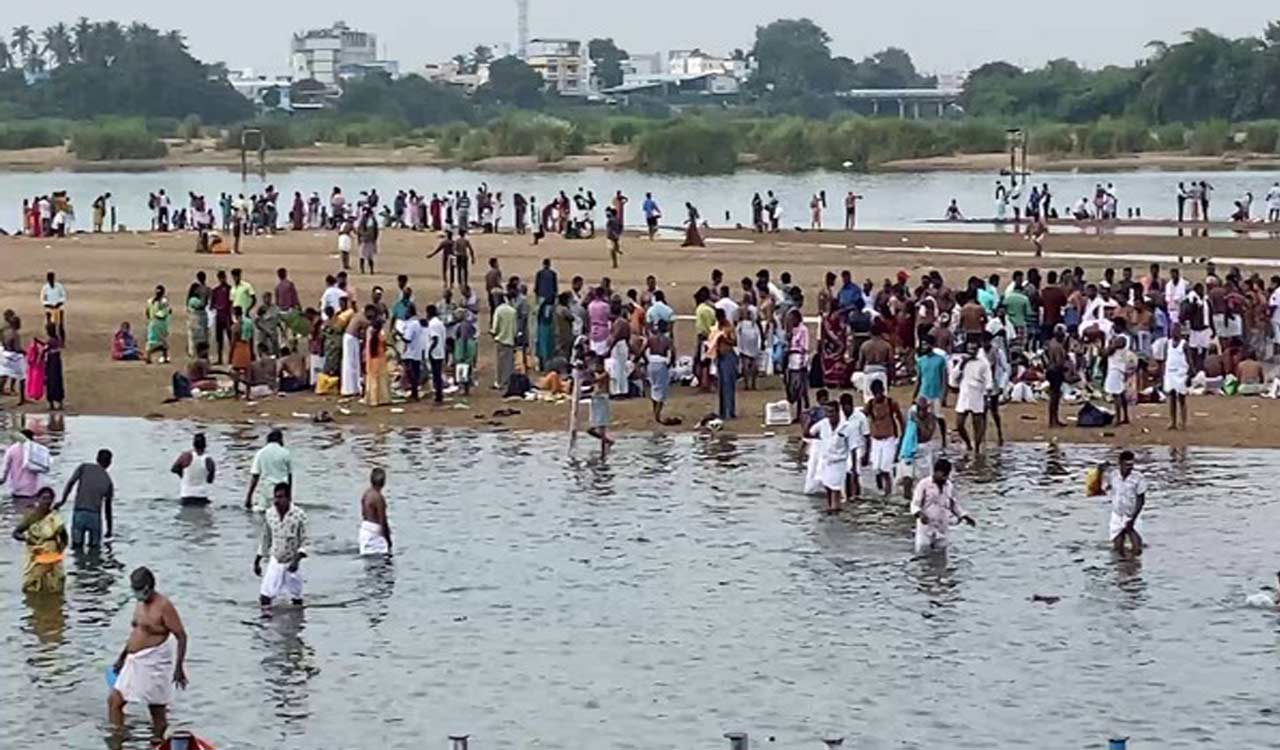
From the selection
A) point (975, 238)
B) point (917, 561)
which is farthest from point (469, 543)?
point (975, 238)

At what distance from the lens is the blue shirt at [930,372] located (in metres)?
29.0

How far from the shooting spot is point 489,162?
133500mm

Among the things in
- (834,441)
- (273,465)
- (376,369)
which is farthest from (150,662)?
(376,369)

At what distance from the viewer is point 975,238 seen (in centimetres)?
6166

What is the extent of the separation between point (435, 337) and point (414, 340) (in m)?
0.31

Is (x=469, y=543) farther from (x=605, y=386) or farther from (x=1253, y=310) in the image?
(x=1253, y=310)

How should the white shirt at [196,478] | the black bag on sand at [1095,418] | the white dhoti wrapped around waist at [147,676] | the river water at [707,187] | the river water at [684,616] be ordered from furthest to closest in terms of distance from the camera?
the river water at [707,187] < the black bag on sand at [1095,418] < the white shirt at [196,478] < the river water at [684,616] < the white dhoti wrapped around waist at [147,676]

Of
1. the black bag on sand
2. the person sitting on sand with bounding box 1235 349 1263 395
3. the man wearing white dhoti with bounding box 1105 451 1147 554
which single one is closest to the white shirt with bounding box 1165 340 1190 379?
the black bag on sand

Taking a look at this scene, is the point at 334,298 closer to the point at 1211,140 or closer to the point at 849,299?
A: the point at 849,299

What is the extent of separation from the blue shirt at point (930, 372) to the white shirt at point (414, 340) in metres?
7.46

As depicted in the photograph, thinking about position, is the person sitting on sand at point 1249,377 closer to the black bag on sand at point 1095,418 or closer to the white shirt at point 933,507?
the black bag on sand at point 1095,418

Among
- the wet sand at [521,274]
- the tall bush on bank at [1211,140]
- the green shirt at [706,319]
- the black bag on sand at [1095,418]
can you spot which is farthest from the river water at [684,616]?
the tall bush on bank at [1211,140]

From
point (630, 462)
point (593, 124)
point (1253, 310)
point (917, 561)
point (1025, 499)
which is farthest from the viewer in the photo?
point (593, 124)

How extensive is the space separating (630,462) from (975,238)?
1272 inches
